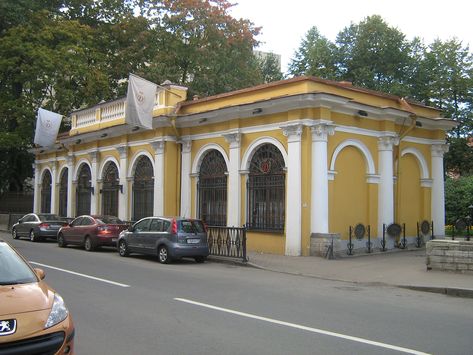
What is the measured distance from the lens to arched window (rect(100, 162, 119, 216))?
26422mm

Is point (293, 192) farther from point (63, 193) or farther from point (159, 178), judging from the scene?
point (63, 193)

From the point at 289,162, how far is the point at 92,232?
791 cm

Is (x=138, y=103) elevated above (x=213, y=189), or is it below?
above

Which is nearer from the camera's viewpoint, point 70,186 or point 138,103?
point 138,103

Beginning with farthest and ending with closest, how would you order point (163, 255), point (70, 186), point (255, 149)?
point (70, 186) < point (255, 149) < point (163, 255)

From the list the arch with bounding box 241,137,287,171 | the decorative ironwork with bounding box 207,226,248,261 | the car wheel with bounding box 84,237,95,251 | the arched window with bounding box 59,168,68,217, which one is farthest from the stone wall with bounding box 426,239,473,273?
the arched window with bounding box 59,168,68,217

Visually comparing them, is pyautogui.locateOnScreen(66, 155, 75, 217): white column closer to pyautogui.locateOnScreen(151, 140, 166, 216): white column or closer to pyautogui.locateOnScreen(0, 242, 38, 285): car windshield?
pyautogui.locateOnScreen(151, 140, 166, 216): white column

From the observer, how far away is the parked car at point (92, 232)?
1961 cm

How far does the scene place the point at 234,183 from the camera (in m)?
20.0

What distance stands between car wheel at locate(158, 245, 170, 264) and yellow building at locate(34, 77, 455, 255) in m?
4.19

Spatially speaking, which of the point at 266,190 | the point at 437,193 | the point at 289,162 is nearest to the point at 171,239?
the point at 266,190

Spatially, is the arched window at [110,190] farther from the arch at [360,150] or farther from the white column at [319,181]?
the arch at [360,150]

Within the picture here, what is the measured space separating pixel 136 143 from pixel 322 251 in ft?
37.1

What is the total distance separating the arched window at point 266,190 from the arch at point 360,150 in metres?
1.84
